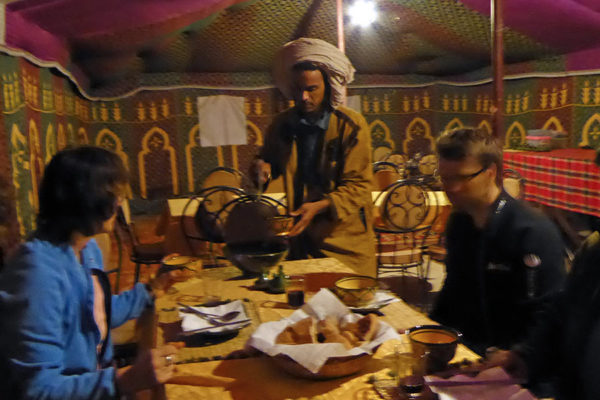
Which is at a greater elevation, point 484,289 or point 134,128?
point 134,128

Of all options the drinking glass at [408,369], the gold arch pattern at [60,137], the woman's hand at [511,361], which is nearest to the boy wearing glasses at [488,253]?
the woman's hand at [511,361]

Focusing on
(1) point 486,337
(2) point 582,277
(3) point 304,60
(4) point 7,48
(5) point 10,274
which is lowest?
(1) point 486,337

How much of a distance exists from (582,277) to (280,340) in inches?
28.9

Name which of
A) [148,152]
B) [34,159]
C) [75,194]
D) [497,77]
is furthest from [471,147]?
[148,152]

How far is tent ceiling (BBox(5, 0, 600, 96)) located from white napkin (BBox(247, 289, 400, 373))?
3175 millimetres

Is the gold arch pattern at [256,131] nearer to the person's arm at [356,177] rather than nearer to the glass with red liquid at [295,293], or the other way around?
the person's arm at [356,177]

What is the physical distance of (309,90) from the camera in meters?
2.32

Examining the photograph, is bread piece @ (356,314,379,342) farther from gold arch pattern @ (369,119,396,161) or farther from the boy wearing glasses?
gold arch pattern @ (369,119,396,161)

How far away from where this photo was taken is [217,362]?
1.22 m

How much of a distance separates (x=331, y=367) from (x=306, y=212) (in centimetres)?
113

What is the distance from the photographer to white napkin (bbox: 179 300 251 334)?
134cm

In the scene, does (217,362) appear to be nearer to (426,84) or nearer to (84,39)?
(84,39)

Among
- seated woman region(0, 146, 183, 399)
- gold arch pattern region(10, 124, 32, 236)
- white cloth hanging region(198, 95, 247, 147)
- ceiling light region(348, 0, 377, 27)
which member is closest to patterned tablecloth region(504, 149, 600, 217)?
ceiling light region(348, 0, 377, 27)

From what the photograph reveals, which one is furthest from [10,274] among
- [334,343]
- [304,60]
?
[304,60]
